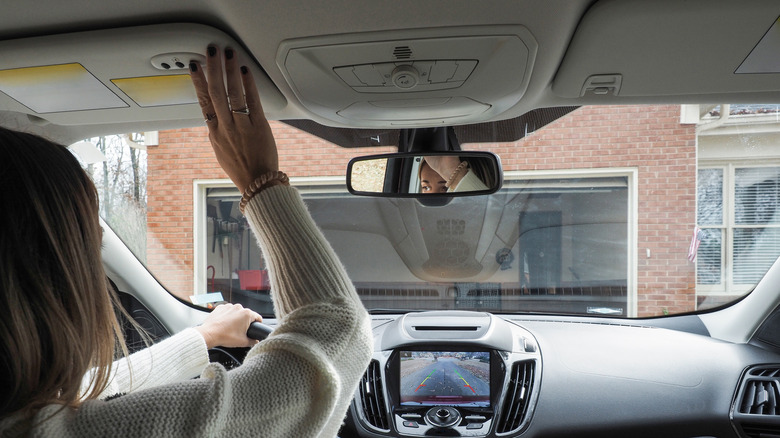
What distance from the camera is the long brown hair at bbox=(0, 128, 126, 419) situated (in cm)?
85

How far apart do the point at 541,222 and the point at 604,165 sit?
94 centimetres

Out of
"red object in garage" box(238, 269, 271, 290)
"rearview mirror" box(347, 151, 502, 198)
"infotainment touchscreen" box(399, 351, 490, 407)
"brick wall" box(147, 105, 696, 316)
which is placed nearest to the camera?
"rearview mirror" box(347, 151, 502, 198)

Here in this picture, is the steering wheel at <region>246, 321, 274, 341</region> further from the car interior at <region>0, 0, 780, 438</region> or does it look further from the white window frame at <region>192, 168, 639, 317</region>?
the white window frame at <region>192, 168, 639, 317</region>

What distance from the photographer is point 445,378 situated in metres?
3.06

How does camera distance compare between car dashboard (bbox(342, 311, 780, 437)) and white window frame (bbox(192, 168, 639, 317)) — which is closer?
car dashboard (bbox(342, 311, 780, 437))

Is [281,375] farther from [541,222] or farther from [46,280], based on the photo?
[541,222]

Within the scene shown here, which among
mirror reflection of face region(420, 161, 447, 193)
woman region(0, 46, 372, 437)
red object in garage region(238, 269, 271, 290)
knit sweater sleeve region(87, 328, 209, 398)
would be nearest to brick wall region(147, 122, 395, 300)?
red object in garage region(238, 269, 271, 290)

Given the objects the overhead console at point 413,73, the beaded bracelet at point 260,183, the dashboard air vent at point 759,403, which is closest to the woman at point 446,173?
the overhead console at point 413,73

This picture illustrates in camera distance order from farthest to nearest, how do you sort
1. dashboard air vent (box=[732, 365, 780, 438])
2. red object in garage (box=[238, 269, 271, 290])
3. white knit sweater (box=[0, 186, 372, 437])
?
red object in garage (box=[238, 269, 271, 290]) → dashboard air vent (box=[732, 365, 780, 438]) → white knit sweater (box=[0, 186, 372, 437])

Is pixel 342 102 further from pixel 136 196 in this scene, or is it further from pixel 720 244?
pixel 720 244

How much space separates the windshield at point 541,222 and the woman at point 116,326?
2181 millimetres

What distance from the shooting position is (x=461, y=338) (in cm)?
311

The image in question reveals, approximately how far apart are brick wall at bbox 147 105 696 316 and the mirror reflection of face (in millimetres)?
1466

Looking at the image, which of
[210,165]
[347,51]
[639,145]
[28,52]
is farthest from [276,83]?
[639,145]
